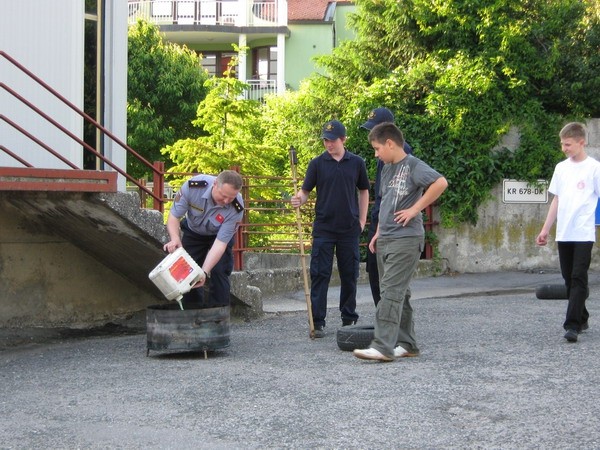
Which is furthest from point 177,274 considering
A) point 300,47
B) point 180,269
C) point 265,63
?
point 265,63

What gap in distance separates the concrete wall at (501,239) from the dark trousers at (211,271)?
7491 millimetres

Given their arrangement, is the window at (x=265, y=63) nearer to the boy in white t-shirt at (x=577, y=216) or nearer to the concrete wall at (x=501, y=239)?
the concrete wall at (x=501, y=239)

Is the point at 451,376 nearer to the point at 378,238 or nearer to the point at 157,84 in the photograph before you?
the point at 378,238

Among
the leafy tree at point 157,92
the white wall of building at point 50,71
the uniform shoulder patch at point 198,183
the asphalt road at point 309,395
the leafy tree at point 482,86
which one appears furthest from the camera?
the leafy tree at point 157,92

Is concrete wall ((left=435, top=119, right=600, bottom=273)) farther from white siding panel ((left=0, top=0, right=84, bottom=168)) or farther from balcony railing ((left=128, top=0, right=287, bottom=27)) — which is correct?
balcony railing ((left=128, top=0, right=287, bottom=27))

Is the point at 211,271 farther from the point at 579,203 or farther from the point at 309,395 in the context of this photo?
the point at 579,203

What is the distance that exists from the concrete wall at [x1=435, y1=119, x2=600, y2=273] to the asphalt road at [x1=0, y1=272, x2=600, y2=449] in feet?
20.9

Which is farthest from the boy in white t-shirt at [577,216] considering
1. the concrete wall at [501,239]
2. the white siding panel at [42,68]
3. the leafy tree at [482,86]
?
the concrete wall at [501,239]

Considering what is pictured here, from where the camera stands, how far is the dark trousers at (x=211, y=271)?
28.9ft

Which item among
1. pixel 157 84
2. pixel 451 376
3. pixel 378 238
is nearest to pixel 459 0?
pixel 378 238

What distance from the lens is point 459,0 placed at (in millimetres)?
16250

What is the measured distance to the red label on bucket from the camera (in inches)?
314

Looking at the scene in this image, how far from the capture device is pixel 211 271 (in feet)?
28.9

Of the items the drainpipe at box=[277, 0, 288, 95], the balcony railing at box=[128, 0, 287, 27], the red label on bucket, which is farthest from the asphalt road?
the balcony railing at box=[128, 0, 287, 27]
